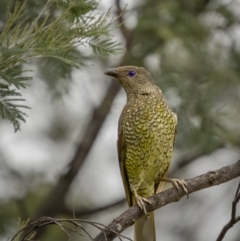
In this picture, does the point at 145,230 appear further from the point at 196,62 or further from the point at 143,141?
the point at 196,62

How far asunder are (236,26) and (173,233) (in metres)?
2.71

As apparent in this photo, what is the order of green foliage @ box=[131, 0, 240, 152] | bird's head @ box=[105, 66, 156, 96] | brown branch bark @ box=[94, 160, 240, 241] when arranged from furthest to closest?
green foliage @ box=[131, 0, 240, 152], bird's head @ box=[105, 66, 156, 96], brown branch bark @ box=[94, 160, 240, 241]

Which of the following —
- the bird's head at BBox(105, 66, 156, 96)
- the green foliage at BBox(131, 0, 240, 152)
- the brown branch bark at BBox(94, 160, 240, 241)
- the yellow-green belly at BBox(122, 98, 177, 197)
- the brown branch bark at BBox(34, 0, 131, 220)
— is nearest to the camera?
the brown branch bark at BBox(94, 160, 240, 241)

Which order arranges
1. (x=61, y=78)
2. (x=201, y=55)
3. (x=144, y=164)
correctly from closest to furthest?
(x=144, y=164) < (x=61, y=78) < (x=201, y=55)

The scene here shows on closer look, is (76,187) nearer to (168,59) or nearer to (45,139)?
(45,139)

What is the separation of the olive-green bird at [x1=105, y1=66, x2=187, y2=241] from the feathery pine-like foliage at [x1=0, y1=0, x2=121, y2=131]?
123 centimetres

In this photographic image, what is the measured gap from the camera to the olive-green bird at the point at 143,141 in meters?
5.96

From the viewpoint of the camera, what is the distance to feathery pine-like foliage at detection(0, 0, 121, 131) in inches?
174

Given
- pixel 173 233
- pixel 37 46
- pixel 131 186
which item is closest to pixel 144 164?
pixel 131 186

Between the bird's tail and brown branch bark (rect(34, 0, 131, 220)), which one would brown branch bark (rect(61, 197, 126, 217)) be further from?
the bird's tail

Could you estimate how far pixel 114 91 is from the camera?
956cm

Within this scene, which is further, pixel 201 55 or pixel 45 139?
pixel 45 139

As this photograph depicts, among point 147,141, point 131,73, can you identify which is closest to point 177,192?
point 147,141

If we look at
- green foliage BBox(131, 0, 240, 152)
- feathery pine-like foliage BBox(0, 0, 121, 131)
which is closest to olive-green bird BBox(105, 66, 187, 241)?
feathery pine-like foliage BBox(0, 0, 121, 131)
